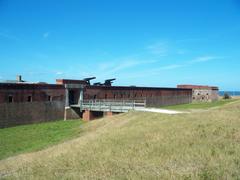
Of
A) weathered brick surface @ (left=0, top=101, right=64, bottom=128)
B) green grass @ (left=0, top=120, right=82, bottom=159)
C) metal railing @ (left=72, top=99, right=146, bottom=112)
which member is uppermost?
metal railing @ (left=72, top=99, right=146, bottom=112)

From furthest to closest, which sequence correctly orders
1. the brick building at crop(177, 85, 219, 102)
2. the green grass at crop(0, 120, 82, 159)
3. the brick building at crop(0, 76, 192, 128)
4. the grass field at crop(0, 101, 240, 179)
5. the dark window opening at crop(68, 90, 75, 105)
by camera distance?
1. the brick building at crop(177, 85, 219, 102)
2. the dark window opening at crop(68, 90, 75, 105)
3. the brick building at crop(0, 76, 192, 128)
4. the green grass at crop(0, 120, 82, 159)
5. the grass field at crop(0, 101, 240, 179)

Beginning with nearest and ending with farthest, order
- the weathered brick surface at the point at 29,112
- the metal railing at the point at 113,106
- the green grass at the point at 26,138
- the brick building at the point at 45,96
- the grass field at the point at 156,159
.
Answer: the grass field at the point at 156,159 → the green grass at the point at 26,138 → the metal railing at the point at 113,106 → the weathered brick surface at the point at 29,112 → the brick building at the point at 45,96

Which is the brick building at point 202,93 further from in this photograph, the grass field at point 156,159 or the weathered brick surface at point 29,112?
the grass field at point 156,159

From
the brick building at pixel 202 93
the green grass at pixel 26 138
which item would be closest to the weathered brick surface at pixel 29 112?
the green grass at pixel 26 138

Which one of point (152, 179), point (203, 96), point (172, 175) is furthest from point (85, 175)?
point (203, 96)

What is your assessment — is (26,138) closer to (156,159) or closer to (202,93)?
(156,159)

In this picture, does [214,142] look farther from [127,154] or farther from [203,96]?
[203,96]

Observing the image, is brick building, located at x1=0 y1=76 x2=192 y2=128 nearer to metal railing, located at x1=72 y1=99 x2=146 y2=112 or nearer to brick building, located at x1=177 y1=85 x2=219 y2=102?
metal railing, located at x1=72 y1=99 x2=146 y2=112

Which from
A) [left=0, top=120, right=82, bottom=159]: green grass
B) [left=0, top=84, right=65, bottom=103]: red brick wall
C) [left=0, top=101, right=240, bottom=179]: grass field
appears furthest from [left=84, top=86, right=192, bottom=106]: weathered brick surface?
[left=0, top=101, right=240, bottom=179]: grass field

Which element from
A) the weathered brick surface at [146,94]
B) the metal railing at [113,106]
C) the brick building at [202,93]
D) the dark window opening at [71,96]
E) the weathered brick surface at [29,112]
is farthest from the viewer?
the brick building at [202,93]

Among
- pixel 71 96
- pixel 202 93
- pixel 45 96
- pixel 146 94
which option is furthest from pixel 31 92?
pixel 202 93

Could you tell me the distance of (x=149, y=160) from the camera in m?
8.34

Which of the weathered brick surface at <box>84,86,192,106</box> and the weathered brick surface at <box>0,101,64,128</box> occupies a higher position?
the weathered brick surface at <box>84,86,192,106</box>

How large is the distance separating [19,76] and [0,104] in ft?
39.6
